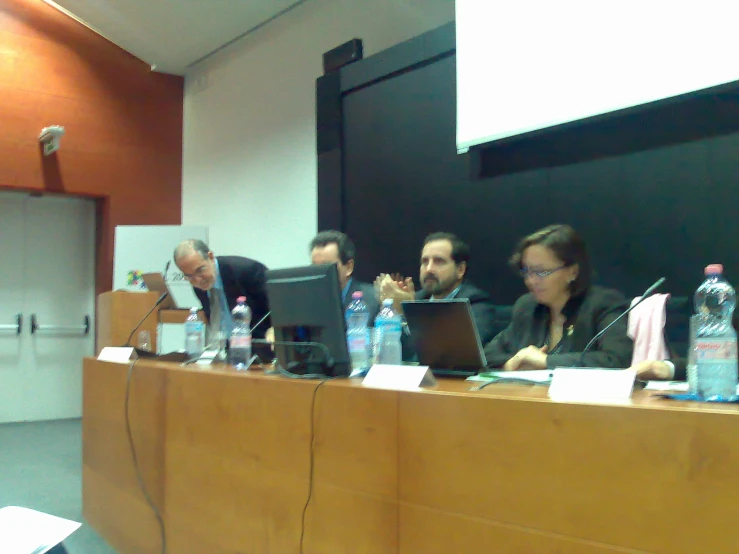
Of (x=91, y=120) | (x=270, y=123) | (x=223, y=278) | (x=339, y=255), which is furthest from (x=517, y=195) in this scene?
(x=91, y=120)

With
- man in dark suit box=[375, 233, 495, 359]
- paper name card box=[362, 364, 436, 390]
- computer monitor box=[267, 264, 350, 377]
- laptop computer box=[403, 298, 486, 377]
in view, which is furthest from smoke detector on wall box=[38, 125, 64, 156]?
paper name card box=[362, 364, 436, 390]

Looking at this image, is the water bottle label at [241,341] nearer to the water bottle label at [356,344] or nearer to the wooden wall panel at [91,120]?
the water bottle label at [356,344]

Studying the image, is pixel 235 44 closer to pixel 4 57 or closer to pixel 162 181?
pixel 162 181

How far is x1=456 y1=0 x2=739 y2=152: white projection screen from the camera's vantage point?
2.31 m

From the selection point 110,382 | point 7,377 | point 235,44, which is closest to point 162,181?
point 235,44

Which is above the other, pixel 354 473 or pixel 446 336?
pixel 446 336

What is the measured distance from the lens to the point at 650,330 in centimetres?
197

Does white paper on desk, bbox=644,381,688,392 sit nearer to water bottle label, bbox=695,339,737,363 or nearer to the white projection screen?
water bottle label, bbox=695,339,737,363

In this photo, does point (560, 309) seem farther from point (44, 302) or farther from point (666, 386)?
point (44, 302)

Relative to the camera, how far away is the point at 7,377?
5.35 m

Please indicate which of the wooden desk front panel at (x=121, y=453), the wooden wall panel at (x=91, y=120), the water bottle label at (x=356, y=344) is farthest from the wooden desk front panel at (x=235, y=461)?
the wooden wall panel at (x=91, y=120)

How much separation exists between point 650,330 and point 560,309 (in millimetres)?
305

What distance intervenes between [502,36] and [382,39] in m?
1.21

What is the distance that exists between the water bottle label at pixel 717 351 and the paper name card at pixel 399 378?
1.68 ft
